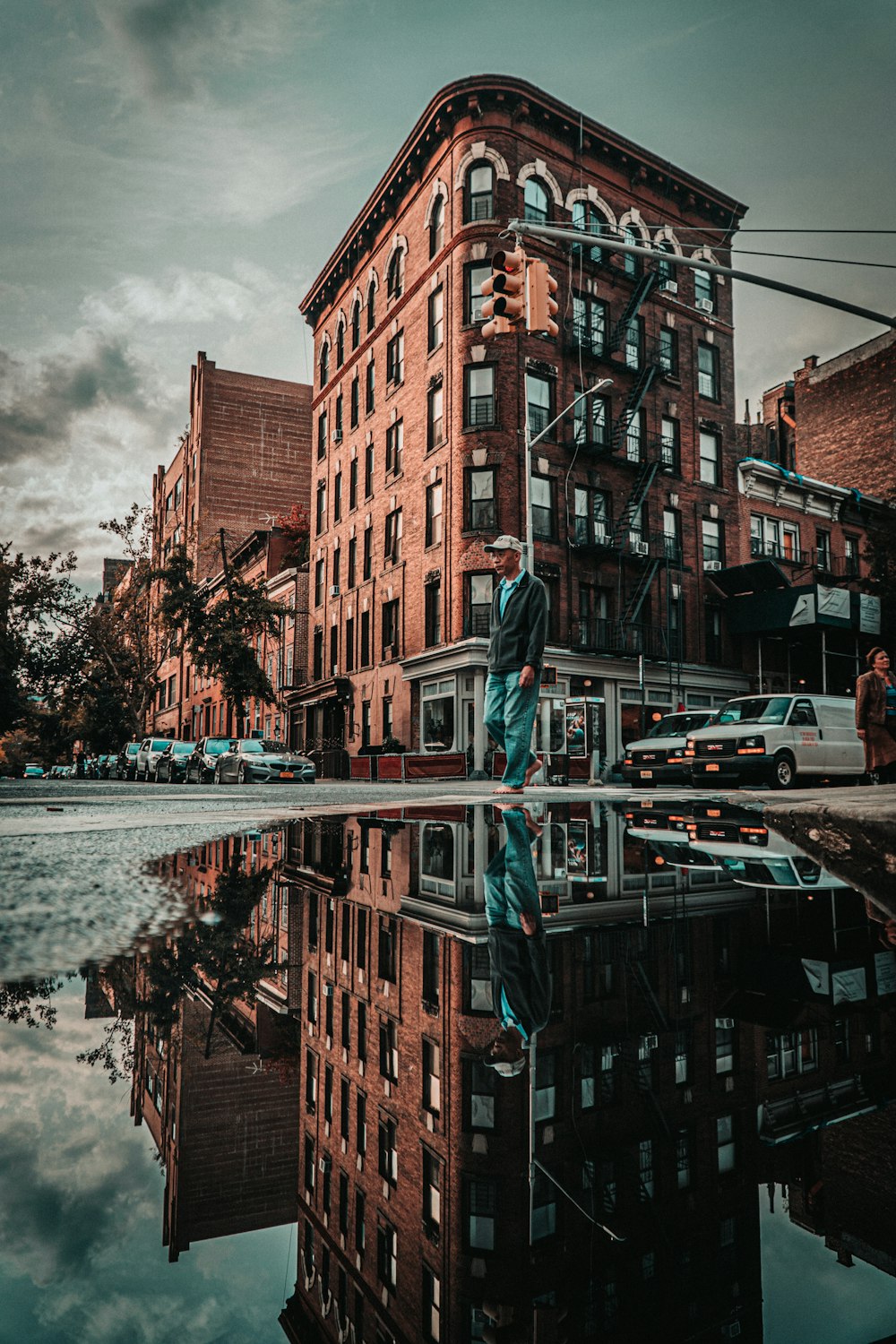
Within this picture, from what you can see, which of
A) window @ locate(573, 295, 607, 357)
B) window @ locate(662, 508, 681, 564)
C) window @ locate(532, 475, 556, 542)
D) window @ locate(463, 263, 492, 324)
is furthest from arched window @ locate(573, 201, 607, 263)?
window @ locate(662, 508, 681, 564)

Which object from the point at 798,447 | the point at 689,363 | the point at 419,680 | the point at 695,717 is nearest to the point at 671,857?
the point at 695,717

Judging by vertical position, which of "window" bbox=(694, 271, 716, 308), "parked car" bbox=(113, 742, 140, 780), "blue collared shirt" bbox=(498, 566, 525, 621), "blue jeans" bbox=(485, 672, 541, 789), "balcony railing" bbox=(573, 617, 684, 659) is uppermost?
"window" bbox=(694, 271, 716, 308)

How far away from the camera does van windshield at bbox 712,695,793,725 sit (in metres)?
19.0

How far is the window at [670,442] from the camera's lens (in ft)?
124

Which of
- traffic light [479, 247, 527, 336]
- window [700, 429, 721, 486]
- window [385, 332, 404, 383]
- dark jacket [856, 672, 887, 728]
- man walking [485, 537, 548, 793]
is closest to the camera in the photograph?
man walking [485, 537, 548, 793]

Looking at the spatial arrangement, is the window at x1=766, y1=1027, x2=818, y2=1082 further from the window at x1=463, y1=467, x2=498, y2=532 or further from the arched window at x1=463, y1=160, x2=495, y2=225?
the arched window at x1=463, y1=160, x2=495, y2=225

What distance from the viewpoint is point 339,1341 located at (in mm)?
990

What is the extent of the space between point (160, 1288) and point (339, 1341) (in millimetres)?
206

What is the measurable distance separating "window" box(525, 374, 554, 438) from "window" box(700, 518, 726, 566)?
874cm

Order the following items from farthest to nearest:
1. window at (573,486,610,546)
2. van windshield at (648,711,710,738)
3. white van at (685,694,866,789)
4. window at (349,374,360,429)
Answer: window at (349,374,360,429) → window at (573,486,610,546) → van windshield at (648,711,710,738) → white van at (685,694,866,789)

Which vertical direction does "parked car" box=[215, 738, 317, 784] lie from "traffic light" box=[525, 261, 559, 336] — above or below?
below

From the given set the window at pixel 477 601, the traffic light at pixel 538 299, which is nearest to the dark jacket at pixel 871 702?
the traffic light at pixel 538 299

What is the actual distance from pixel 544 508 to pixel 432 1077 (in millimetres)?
33076

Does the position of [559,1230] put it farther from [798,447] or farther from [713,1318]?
[798,447]
